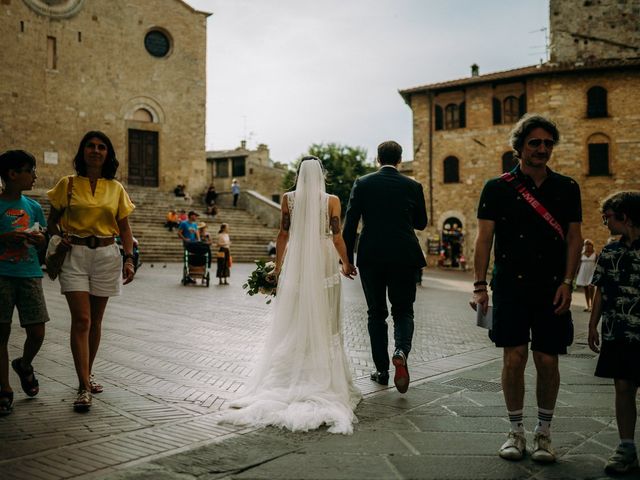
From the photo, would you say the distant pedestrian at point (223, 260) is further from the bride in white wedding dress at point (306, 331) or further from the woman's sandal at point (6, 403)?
the woman's sandal at point (6, 403)

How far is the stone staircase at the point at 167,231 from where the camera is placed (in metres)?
23.6

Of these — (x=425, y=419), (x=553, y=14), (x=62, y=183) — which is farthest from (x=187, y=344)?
(x=553, y=14)

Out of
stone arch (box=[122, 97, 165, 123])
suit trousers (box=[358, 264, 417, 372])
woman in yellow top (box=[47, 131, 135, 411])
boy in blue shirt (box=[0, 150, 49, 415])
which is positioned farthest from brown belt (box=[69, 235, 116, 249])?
stone arch (box=[122, 97, 165, 123])

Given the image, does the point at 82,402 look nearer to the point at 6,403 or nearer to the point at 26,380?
the point at 6,403

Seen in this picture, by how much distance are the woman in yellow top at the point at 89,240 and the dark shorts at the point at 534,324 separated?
2901 millimetres

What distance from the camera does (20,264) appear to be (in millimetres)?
4328

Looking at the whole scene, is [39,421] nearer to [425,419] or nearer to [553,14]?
[425,419]

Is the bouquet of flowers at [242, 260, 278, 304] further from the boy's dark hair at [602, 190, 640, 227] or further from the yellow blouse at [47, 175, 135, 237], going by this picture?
the boy's dark hair at [602, 190, 640, 227]

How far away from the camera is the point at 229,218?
97.8ft

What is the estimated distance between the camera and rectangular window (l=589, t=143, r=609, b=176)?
104 ft

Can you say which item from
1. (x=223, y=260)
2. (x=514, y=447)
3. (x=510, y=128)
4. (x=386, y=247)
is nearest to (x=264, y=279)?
(x=386, y=247)

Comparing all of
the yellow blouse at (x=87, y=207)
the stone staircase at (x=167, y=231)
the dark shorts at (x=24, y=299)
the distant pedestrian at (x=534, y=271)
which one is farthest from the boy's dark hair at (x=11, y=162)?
the stone staircase at (x=167, y=231)

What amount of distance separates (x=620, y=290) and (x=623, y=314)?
14 centimetres

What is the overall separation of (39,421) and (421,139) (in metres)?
34.0
